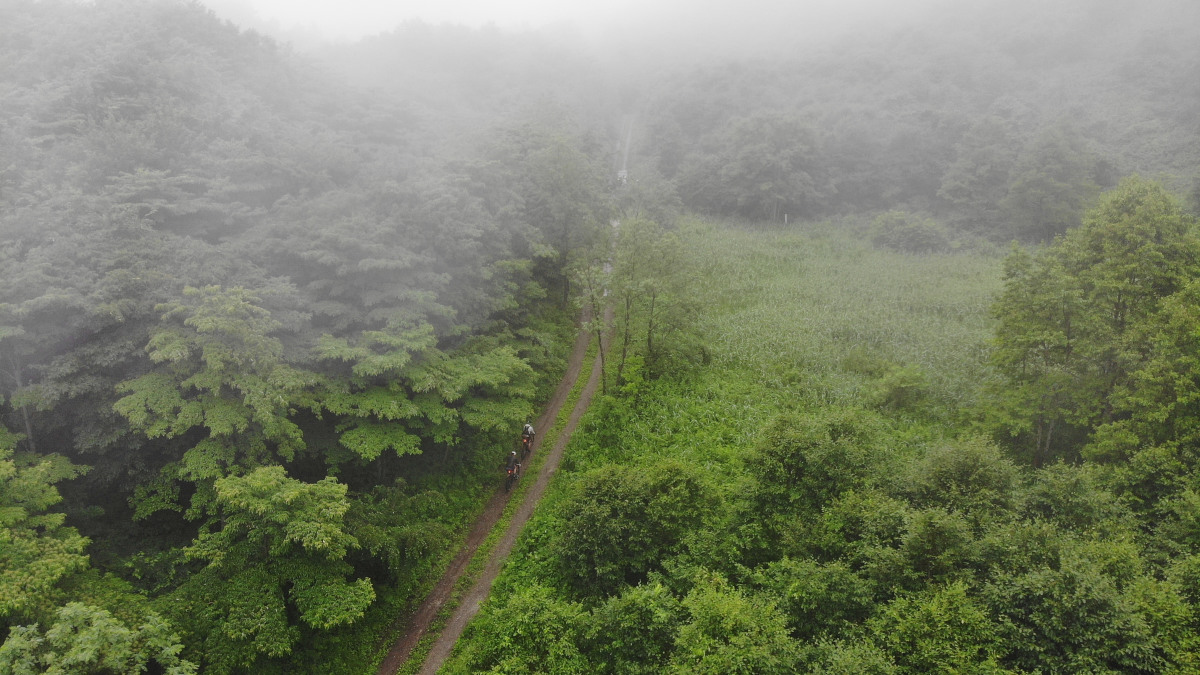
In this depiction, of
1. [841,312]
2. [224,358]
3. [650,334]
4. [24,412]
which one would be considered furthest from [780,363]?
[24,412]

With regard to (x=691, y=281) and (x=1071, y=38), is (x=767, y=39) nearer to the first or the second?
(x=1071, y=38)

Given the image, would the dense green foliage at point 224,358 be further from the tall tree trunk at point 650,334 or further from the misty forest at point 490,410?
the tall tree trunk at point 650,334

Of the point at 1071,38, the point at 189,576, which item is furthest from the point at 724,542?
the point at 1071,38

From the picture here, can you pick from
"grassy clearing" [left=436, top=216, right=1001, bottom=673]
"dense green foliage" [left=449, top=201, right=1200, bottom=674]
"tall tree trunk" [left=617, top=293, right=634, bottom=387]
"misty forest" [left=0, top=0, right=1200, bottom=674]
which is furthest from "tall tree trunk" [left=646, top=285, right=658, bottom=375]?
"dense green foliage" [left=449, top=201, right=1200, bottom=674]

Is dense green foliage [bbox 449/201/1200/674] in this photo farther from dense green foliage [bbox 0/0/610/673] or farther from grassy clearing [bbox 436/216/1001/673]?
dense green foliage [bbox 0/0/610/673]

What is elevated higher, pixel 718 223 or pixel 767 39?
pixel 767 39

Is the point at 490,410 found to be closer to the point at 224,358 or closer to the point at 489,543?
the point at 489,543

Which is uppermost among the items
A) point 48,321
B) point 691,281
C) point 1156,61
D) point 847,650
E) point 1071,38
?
point 1071,38
